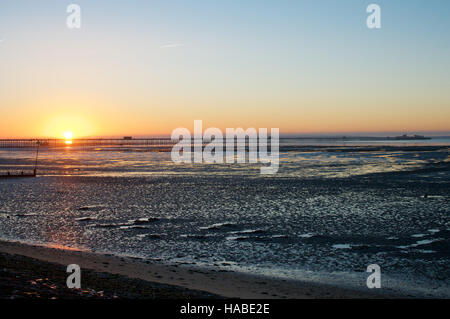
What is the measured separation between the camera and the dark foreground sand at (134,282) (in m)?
10.0

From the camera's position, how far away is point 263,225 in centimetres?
1933

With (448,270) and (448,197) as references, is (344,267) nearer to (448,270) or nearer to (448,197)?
(448,270)

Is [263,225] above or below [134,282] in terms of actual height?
below

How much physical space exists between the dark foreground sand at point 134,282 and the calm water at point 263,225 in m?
0.92

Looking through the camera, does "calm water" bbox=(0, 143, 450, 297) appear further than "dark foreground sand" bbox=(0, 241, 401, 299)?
Yes

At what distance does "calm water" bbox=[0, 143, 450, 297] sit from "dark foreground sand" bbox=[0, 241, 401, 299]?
922 millimetres

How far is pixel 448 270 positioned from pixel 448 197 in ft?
48.7

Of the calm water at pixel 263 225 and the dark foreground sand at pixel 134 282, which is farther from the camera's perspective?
the calm water at pixel 263 225

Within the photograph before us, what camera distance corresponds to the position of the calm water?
13750mm

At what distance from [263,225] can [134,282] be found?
8962 mm

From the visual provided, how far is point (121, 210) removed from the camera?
23.3m

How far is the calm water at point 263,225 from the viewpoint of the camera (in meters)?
13.8

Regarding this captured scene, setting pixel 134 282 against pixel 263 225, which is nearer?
pixel 134 282

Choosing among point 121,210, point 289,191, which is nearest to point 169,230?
point 121,210
